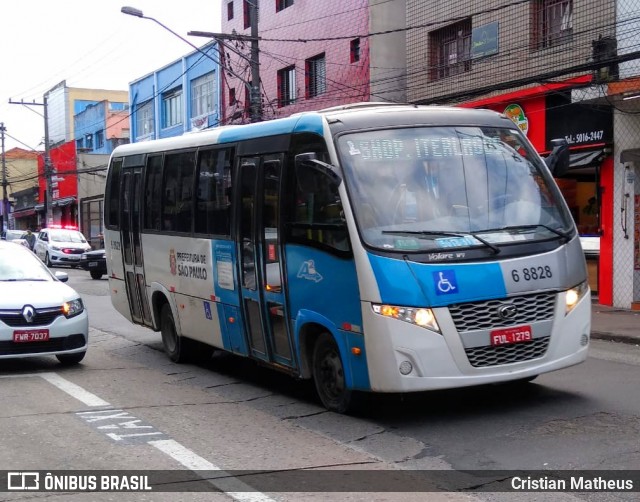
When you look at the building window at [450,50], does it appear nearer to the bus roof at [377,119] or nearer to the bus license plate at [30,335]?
the bus roof at [377,119]

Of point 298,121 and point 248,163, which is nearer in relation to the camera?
point 298,121

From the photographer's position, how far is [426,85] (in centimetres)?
2323

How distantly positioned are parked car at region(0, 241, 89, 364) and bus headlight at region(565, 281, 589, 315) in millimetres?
6265

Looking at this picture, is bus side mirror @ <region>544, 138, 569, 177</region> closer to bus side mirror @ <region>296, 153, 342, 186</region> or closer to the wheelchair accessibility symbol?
the wheelchair accessibility symbol

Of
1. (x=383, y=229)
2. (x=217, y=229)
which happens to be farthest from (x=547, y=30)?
(x=383, y=229)

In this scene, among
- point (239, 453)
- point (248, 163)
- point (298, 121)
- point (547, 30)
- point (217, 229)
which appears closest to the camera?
point (239, 453)

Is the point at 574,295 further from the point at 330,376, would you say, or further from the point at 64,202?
the point at 64,202

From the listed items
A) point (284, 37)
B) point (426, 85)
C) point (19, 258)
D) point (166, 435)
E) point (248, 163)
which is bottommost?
point (166, 435)

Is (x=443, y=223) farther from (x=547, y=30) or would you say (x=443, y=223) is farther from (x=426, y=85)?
(x=426, y=85)

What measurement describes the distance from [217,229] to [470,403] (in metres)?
3.61

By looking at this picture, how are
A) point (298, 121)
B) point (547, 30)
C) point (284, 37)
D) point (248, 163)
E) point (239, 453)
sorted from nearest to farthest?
1. point (239, 453)
2. point (298, 121)
3. point (248, 163)
4. point (547, 30)
5. point (284, 37)

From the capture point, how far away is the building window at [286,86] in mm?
30578

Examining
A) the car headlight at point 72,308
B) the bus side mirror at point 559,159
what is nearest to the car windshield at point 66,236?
the car headlight at point 72,308

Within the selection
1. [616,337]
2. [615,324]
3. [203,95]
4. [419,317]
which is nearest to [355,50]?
[203,95]
